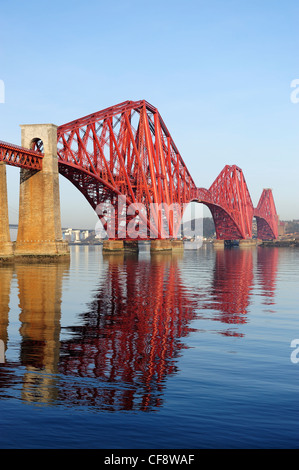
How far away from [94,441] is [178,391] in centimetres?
303

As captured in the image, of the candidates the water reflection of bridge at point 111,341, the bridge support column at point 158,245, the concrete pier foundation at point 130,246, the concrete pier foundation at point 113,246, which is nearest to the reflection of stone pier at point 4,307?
the water reflection of bridge at point 111,341

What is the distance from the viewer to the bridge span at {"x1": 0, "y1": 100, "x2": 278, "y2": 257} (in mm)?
→ 69938

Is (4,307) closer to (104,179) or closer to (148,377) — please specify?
(148,377)

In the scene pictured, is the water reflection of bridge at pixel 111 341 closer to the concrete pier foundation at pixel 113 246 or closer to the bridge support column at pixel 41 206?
the bridge support column at pixel 41 206

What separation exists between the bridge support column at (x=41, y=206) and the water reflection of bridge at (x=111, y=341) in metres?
35.9

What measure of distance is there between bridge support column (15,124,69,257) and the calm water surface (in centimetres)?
4450

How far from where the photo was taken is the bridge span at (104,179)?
6994 cm

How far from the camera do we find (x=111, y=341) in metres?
17.0

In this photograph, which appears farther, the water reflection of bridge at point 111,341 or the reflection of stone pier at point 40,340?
the reflection of stone pier at point 40,340

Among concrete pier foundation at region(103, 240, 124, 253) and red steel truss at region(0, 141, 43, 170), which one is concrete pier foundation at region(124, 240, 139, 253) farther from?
red steel truss at region(0, 141, 43, 170)

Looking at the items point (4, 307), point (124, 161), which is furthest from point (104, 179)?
point (4, 307)

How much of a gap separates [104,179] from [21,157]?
32.2m

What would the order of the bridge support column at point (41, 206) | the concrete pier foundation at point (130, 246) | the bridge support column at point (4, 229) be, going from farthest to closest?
the concrete pier foundation at point (130, 246), the bridge support column at point (41, 206), the bridge support column at point (4, 229)

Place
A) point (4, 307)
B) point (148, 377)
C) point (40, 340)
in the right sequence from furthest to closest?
1. point (4, 307)
2. point (40, 340)
3. point (148, 377)
